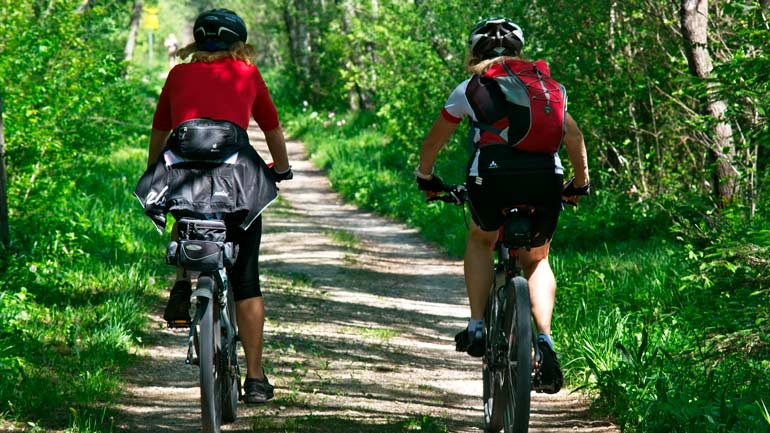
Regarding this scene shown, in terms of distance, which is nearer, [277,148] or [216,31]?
[216,31]

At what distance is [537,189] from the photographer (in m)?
4.45

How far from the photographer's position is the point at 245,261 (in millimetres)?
4754

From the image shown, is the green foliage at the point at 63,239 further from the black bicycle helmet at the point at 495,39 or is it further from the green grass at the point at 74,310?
the black bicycle helmet at the point at 495,39

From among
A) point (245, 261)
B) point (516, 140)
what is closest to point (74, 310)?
point (245, 261)

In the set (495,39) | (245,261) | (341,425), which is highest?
(495,39)

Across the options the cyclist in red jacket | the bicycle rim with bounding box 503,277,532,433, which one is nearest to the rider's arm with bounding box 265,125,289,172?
the cyclist in red jacket

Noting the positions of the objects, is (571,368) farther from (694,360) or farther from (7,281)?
(7,281)

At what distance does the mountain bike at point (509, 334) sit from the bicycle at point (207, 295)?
1148 mm

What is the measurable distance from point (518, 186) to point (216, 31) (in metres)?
1.52

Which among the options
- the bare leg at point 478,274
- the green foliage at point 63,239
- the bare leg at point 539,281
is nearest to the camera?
the bare leg at point 539,281

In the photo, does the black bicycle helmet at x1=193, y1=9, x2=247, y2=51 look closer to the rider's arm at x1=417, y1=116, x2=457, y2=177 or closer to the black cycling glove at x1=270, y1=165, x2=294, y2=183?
the black cycling glove at x1=270, y1=165, x2=294, y2=183

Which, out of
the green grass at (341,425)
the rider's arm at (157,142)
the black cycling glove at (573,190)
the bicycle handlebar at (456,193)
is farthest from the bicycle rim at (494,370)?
the rider's arm at (157,142)

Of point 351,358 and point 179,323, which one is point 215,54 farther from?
point 351,358

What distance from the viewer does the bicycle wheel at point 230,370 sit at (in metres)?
4.59
